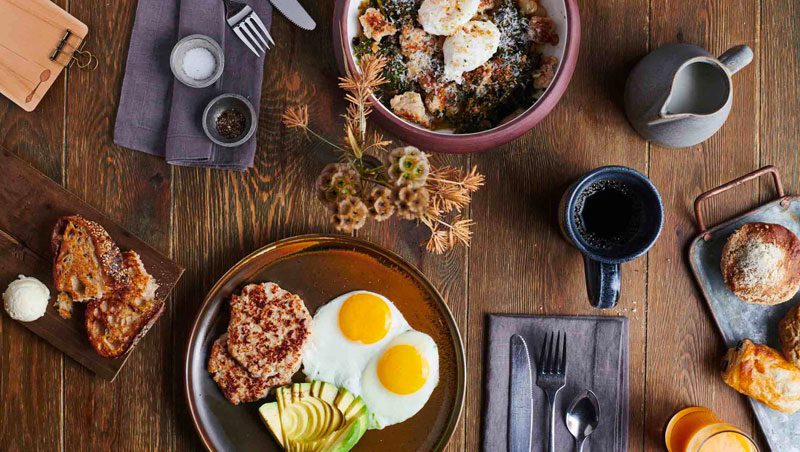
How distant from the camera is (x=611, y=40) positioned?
1.64m

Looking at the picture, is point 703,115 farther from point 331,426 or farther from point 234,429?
point 234,429

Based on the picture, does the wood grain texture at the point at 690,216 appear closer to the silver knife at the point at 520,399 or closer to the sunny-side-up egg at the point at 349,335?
the silver knife at the point at 520,399

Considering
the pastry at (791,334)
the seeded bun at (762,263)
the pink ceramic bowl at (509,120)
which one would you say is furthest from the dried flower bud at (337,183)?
the pastry at (791,334)

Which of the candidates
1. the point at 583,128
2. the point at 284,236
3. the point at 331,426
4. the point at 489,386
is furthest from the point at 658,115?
the point at 331,426

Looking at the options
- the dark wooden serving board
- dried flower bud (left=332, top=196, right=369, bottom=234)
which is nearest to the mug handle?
dried flower bud (left=332, top=196, right=369, bottom=234)

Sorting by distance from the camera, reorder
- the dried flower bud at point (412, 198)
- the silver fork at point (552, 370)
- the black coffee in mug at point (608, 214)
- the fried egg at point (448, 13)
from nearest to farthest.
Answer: the dried flower bud at point (412, 198)
the fried egg at point (448, 13)
the black coffee in mug at point (608, 214)
the silver fork at point (552, 370)

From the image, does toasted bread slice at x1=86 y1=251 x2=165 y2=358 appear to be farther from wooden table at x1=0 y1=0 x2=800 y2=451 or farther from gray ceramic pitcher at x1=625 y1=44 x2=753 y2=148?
gray ceramic pitcher at x1=625 y1=44 x2=753 y2=148

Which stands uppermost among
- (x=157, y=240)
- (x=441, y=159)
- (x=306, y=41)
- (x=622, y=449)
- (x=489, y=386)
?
(x=306, y=41)

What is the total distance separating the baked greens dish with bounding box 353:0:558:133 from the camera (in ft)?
4.73

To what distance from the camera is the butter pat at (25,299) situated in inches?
61.6

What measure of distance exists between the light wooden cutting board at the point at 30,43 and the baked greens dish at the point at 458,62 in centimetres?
72

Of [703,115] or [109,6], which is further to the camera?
[109,6]

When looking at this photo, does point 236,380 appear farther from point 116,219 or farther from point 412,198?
point 412,198

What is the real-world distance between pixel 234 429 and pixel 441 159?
80 cm
